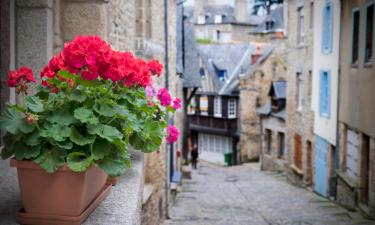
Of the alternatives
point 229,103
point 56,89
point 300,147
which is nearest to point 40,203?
point 56,89

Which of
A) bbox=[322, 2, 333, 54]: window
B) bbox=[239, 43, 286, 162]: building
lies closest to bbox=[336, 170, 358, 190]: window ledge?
bbox=[322, 2, 333, 54]: window

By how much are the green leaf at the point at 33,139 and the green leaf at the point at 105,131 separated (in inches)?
9.7

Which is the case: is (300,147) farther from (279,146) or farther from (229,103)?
(229,103)

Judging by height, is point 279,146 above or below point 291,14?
below

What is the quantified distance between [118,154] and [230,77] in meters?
38.9

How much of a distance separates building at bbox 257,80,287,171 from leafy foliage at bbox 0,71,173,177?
25.1 meters

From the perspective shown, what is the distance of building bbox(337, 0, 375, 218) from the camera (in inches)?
529

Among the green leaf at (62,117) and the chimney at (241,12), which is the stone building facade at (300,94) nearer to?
the green leaf at (62,117)

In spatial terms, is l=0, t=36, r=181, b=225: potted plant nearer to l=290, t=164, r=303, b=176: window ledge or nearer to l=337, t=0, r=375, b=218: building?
l=337, t=0, r=375, b=218: building

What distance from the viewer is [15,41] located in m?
4.95

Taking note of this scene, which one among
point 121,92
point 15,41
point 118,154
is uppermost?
point 15,41

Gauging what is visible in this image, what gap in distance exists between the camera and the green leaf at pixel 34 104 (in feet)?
9.81

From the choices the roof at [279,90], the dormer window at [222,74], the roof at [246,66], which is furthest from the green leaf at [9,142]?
the dormer window at [222,74]

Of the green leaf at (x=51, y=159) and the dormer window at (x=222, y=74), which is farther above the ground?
the dormer window at (x=222, y=74)
